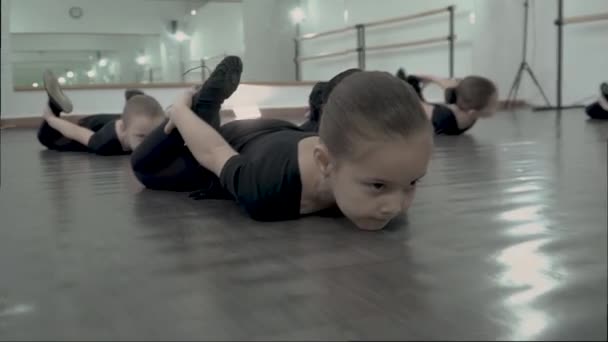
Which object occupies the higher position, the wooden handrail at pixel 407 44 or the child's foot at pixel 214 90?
the wooden handrail at pixel 407 44

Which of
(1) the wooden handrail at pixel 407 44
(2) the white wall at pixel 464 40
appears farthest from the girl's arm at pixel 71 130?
(1) the wooden handrail at pixel 407 44

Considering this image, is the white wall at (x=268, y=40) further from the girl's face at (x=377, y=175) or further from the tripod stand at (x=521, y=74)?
the girl's face at (x=377, y=175)

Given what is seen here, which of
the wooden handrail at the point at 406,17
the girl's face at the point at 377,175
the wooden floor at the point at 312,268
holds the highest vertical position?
the wooden handrail at the point at 406,17

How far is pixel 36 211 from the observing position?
1.28m

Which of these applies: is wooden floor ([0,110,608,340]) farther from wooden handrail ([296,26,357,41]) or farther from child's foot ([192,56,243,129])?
wooden handrail ([296,26,357,41])

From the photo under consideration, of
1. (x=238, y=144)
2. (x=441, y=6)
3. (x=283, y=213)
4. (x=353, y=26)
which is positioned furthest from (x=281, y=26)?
(x=283, y=213)

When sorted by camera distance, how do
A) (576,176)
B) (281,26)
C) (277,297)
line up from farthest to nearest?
1. (281,26)
2. (576,176)
3. (277,297)

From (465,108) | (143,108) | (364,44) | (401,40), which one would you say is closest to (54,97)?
(143,108)

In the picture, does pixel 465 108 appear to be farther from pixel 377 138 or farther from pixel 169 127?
pixel 377 138

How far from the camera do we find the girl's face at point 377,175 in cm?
84

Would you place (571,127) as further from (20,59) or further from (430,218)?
(20,59)

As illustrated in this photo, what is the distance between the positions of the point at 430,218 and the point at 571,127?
1974 mm

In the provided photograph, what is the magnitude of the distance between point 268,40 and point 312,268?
4.03 metres

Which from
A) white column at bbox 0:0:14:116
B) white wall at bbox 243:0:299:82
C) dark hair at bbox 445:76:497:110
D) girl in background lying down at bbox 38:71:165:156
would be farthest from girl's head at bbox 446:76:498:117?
white column at bbox 0:0:14:116
